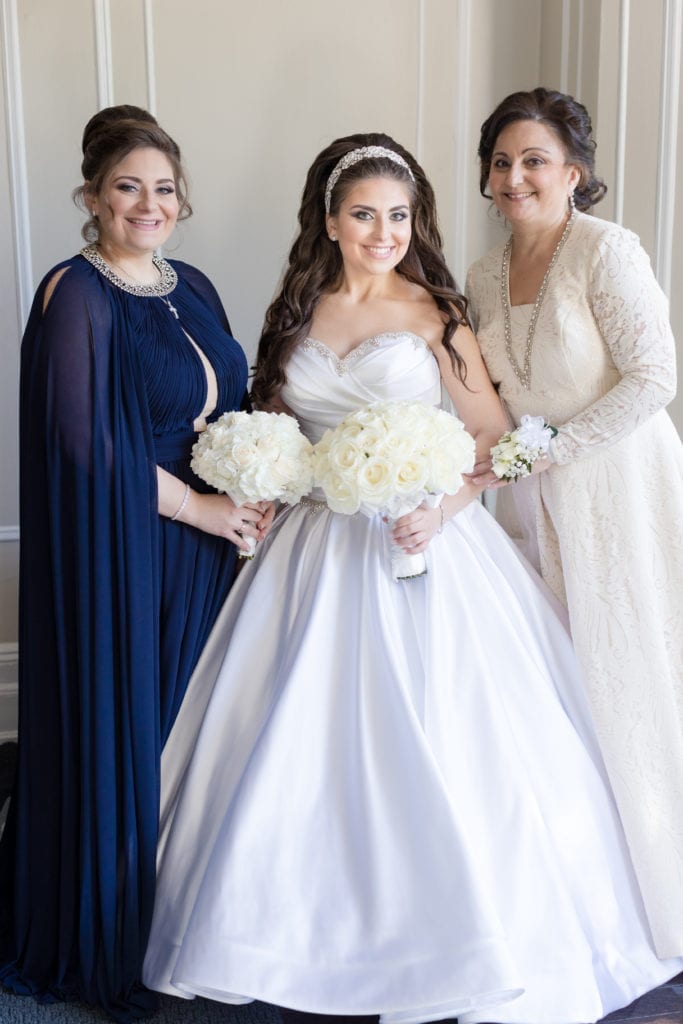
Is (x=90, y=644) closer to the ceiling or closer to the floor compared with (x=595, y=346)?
closer to the floor

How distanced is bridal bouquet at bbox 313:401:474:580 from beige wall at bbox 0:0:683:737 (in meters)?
1.31

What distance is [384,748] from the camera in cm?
222

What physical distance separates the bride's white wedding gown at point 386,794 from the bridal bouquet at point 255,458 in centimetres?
22

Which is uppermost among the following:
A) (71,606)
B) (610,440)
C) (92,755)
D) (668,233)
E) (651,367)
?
(668,233)

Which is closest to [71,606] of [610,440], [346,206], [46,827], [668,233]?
[46,827]

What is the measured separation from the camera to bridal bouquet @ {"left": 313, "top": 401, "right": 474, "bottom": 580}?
2.18 m

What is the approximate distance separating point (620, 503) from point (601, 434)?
201mm

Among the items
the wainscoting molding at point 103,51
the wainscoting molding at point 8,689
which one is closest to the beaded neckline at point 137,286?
the wainscoting molding at point 103,51

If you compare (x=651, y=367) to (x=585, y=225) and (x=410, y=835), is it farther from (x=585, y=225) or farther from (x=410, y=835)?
(x=410, y=835)

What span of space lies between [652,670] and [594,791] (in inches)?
13.6

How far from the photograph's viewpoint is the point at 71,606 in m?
2.32

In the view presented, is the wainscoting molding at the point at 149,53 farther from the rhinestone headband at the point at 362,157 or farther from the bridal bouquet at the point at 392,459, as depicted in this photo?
the bridal bouquet at the point at 392,459

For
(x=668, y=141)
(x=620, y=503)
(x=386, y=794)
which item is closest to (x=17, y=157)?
(x=668, y=141)

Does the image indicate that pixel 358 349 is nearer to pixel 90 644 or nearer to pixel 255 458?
pixel 255 458
